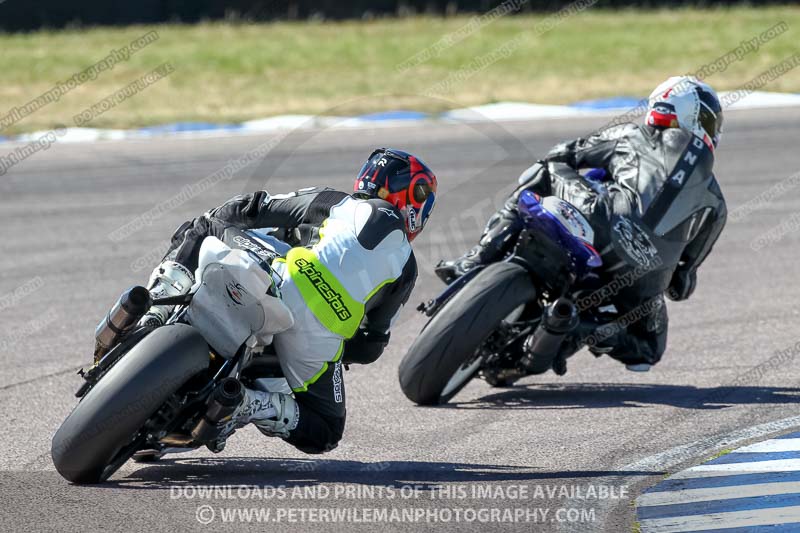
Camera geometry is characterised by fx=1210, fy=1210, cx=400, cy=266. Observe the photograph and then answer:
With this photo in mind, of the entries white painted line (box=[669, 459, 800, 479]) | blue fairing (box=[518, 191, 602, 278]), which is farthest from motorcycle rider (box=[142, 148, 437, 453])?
white painted line (box=[669, 459, 800, 479])

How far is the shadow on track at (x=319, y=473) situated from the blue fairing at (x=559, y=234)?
146 centimetres

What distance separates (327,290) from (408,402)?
60.5 inches

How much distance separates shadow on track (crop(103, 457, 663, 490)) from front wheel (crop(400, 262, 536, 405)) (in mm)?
778

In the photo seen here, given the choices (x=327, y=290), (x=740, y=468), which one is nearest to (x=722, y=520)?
(x=740, y=468)

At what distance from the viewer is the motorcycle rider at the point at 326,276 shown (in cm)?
524

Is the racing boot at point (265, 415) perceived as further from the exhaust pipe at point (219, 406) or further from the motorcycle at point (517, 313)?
the motorcycle at point (517, 313)

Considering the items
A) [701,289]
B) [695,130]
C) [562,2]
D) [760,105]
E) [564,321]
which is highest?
[695,130]

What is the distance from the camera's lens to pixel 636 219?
6.77 metres

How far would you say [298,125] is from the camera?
1573 centimetres

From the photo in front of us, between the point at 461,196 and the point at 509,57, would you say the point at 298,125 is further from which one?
the point at 509,57

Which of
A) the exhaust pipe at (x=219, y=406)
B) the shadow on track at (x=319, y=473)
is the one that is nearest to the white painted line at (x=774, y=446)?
the shadow on track at (x=319, y=473)

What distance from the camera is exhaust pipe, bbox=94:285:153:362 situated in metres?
4.86

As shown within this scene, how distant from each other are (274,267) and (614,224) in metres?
2.20

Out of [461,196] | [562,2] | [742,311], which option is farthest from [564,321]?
[562,2]
